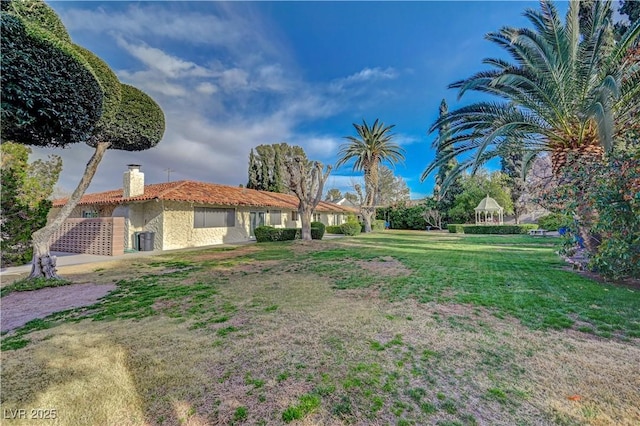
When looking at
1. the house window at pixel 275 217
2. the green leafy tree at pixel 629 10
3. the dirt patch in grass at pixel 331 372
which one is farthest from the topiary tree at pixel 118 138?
the green leafy tree at pixel 629 10

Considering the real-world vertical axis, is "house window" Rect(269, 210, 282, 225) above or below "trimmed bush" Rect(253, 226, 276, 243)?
above

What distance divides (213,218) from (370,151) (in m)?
17.9

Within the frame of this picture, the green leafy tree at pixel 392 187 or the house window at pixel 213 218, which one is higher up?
the green leafy tree at pixel 392 187

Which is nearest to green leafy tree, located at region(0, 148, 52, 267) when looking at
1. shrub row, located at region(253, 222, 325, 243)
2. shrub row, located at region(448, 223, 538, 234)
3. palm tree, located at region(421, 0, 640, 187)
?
shrub row, located at region(253, 222, 325, 243)

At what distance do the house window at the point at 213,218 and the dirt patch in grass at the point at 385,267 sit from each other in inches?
474

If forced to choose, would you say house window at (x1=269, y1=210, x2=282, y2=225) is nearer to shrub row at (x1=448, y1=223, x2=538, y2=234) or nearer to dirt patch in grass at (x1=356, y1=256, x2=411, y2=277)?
dirt patch in grass at (x1=356, y1=256, x2=411, y2=277)

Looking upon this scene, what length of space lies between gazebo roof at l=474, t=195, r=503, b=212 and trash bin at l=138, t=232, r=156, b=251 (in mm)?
33312

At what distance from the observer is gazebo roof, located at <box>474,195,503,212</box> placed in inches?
1276

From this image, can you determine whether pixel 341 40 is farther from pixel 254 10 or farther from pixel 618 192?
pixel 618 192

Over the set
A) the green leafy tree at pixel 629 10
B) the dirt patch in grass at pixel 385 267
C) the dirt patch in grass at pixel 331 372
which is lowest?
the dirt patch in grass at pixel 331 372

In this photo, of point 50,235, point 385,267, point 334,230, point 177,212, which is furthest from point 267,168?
point 385,267

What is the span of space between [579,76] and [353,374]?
36.8 ft

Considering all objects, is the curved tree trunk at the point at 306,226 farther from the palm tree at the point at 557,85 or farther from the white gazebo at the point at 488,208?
the white gazebo at the point at 488,208

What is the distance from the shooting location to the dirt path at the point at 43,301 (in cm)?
537
